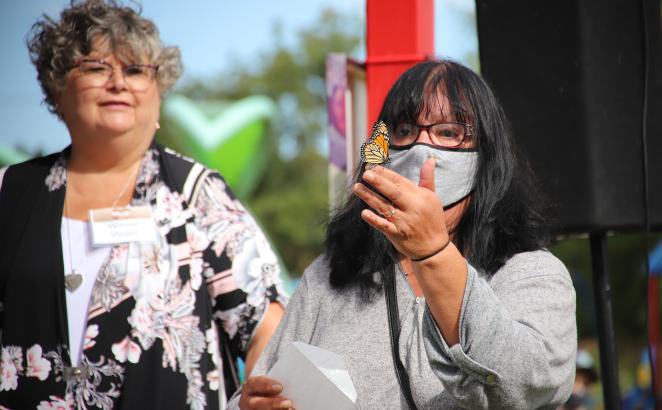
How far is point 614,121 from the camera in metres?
2.85

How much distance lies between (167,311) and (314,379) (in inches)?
45.2

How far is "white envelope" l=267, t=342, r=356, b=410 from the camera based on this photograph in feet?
6.12

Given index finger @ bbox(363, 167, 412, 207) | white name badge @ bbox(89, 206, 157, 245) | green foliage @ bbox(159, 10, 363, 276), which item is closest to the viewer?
index finger @ bbox(363, 167, 412, 207)

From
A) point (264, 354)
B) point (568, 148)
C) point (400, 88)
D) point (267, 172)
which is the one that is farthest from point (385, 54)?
point (267, 172)

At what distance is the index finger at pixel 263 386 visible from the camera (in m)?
1.97

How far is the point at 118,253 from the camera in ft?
9.83

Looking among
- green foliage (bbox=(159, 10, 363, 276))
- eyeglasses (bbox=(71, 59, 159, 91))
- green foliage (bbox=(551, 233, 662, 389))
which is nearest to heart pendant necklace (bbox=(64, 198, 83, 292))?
eyeglasses (bbox=(71, 59, 159, 91))

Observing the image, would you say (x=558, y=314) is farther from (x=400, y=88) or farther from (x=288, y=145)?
(x=288, y=145)

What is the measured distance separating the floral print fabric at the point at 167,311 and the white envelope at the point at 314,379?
→ 1000 mm

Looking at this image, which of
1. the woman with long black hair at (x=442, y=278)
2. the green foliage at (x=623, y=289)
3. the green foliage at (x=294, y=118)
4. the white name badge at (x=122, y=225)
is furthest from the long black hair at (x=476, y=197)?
the green foliage at (x=294, y=118)

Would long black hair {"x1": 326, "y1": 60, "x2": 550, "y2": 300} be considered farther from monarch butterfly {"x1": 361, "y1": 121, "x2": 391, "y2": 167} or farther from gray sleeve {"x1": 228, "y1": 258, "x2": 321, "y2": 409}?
monarch butterfly {"x1": 361, "y1": 121, "x2": 391, "y2": 167}

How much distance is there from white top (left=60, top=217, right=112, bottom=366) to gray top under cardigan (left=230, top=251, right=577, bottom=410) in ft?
3.02

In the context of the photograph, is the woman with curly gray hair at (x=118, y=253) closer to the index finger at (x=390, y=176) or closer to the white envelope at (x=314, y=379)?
the white envelope at (x=314, y=379)

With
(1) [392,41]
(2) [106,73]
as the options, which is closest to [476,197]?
(1) [392,41]
